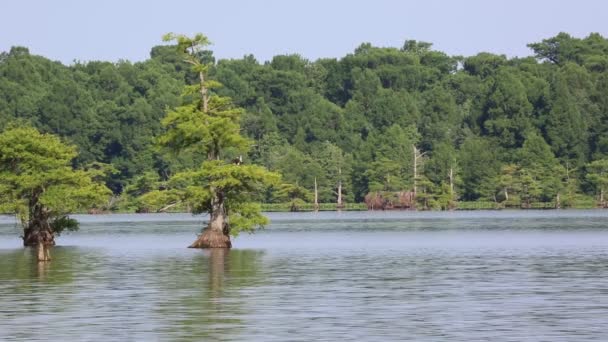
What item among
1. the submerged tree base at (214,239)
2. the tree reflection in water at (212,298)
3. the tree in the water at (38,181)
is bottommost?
the tree reflection in water at (212,298)

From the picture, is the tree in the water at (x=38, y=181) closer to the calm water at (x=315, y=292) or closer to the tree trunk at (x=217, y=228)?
the calm water at (x=315, y=292)

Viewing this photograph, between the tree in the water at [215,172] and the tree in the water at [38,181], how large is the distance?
6257mm

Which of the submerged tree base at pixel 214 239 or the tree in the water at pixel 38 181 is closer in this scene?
the submerged tree base at pixel 214 239

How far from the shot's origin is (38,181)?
265 feet

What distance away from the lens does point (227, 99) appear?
80188 mm

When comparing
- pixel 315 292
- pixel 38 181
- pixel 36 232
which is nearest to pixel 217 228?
pixel 38 181

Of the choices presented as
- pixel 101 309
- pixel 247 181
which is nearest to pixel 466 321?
pixel 101 309

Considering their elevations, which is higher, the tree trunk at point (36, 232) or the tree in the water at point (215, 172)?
the tree in the water at point (215, 172)

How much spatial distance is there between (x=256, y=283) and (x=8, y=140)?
3560cm

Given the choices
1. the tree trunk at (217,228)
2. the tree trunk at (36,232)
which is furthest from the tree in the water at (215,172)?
the tree trunk at (36,232)

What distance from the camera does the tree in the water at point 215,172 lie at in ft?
251

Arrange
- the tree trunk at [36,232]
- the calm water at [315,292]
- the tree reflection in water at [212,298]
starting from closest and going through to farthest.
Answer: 1. the calm water at [315,292]
2. the tree reflection in water at [212,298]
3. the tree trunk at [36,232]

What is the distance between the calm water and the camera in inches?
1378

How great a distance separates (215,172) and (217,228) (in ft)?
10.7
